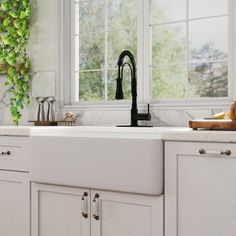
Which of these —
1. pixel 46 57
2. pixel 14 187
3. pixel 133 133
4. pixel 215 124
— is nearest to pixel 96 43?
pixel 46 57

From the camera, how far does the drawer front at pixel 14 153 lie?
2205 millimetres

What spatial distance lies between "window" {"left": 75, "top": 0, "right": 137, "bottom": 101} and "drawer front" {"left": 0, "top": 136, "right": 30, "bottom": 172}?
806 millimetres

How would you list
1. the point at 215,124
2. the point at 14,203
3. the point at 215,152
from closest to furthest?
the point at 215,152
the point at 215,124
the point at 14,203

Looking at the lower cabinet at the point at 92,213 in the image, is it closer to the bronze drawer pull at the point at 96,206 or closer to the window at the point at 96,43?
the bronze drawer pull at the point at 96,206

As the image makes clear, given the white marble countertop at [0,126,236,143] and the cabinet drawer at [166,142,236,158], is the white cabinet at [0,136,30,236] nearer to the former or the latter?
the white marble countertop at [0,126,236,143]

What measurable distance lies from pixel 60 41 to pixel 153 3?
Answer: 71 centimetres

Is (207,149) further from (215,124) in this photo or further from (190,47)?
(190,47)

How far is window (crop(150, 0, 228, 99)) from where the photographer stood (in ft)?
8.20

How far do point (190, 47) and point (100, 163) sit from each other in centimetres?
113

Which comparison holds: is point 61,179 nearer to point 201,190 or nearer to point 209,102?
point 201,190

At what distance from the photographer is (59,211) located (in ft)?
6.74

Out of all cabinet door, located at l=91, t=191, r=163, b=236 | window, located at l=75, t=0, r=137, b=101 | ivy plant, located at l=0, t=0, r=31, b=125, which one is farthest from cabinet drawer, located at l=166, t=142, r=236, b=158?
ivy plant, located at l=0, t=0, r=31, b=125

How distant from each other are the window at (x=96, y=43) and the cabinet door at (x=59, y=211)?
1.01 meters

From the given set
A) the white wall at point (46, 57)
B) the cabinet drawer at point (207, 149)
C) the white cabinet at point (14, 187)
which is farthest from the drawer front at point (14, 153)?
the cabinet drawer at point (207, 149)
